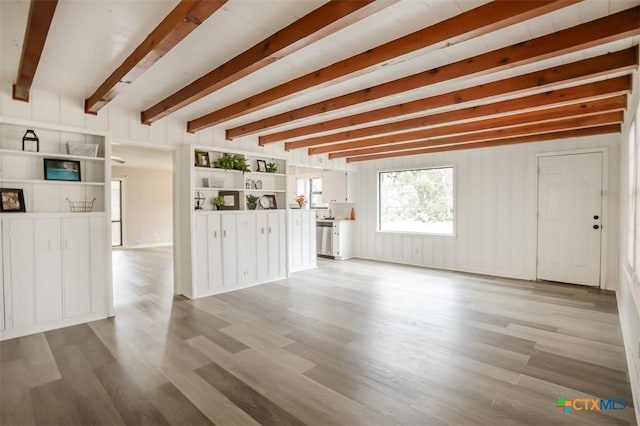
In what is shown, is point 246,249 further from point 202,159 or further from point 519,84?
point 519,84

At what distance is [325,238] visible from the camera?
800 cm

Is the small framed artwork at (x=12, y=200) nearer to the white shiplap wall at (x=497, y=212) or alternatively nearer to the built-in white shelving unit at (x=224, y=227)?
the built-in white shelving unit at (x=224, y=227)

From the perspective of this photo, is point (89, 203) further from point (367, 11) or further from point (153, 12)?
point (367, 11)

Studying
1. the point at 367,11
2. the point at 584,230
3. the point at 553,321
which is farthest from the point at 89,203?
the point at 584,230

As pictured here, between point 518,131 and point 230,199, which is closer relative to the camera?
point 518,131

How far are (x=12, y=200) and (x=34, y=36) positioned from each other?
78.4 inches

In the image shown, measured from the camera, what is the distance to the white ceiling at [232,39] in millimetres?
2008

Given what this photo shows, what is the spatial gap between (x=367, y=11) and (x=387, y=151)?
473 centimetres

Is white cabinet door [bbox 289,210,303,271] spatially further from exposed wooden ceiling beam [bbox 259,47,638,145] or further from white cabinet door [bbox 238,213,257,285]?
exposed wooden ceiling beam [bbox 259,47,638,145]

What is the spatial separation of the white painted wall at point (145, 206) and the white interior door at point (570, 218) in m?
9.91

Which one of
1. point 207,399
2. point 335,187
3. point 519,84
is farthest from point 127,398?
point 335,187

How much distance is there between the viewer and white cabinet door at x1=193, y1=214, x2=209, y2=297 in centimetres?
461

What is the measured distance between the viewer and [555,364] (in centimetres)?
267

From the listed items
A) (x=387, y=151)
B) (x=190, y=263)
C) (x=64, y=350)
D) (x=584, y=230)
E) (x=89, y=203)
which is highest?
(x=387, y=151)
